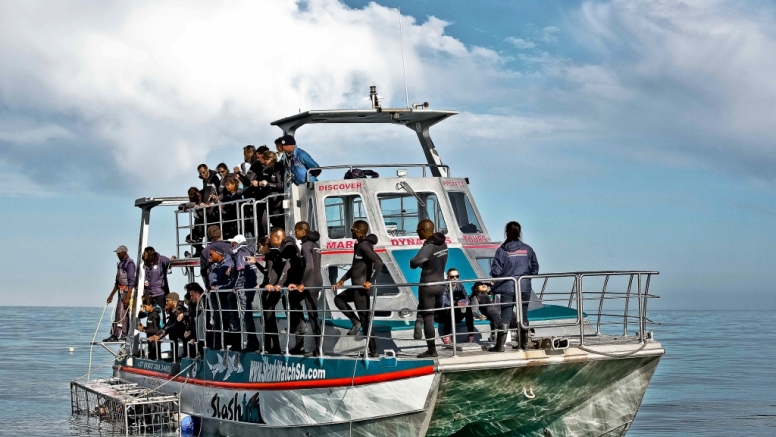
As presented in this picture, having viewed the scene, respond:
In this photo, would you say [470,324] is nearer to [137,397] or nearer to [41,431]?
[137,397]

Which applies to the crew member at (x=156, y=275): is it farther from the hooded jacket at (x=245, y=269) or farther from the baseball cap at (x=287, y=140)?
the hooded jacket at (x=245, y=269)

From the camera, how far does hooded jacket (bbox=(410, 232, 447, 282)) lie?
1136cm

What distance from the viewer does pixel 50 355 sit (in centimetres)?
3728

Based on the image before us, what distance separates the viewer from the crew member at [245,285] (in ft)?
44.2

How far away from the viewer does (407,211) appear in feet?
50.6

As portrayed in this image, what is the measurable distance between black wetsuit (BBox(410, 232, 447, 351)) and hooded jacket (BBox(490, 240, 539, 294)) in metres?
0.98

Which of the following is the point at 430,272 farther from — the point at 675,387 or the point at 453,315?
the point at 675,387

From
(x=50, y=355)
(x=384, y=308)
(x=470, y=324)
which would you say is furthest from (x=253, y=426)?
(x=50, y=355)

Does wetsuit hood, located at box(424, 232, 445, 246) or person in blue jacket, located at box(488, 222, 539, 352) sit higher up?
wetsuit hood, located at box(424, 232, 445, 246)

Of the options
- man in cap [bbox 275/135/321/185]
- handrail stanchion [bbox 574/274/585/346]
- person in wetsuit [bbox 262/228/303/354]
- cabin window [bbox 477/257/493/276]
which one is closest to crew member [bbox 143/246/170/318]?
man in cap [bbox 275/135/321/185]

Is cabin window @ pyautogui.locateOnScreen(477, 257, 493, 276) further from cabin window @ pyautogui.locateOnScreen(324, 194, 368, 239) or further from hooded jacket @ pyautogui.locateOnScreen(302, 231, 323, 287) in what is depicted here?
hooded jacket @ pyautogui.locateOnScreen(302, 231, 323, 287)

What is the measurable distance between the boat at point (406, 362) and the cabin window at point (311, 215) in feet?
0.08

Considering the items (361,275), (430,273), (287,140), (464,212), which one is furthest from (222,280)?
(430,273)

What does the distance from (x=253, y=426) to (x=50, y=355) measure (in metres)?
26.4
